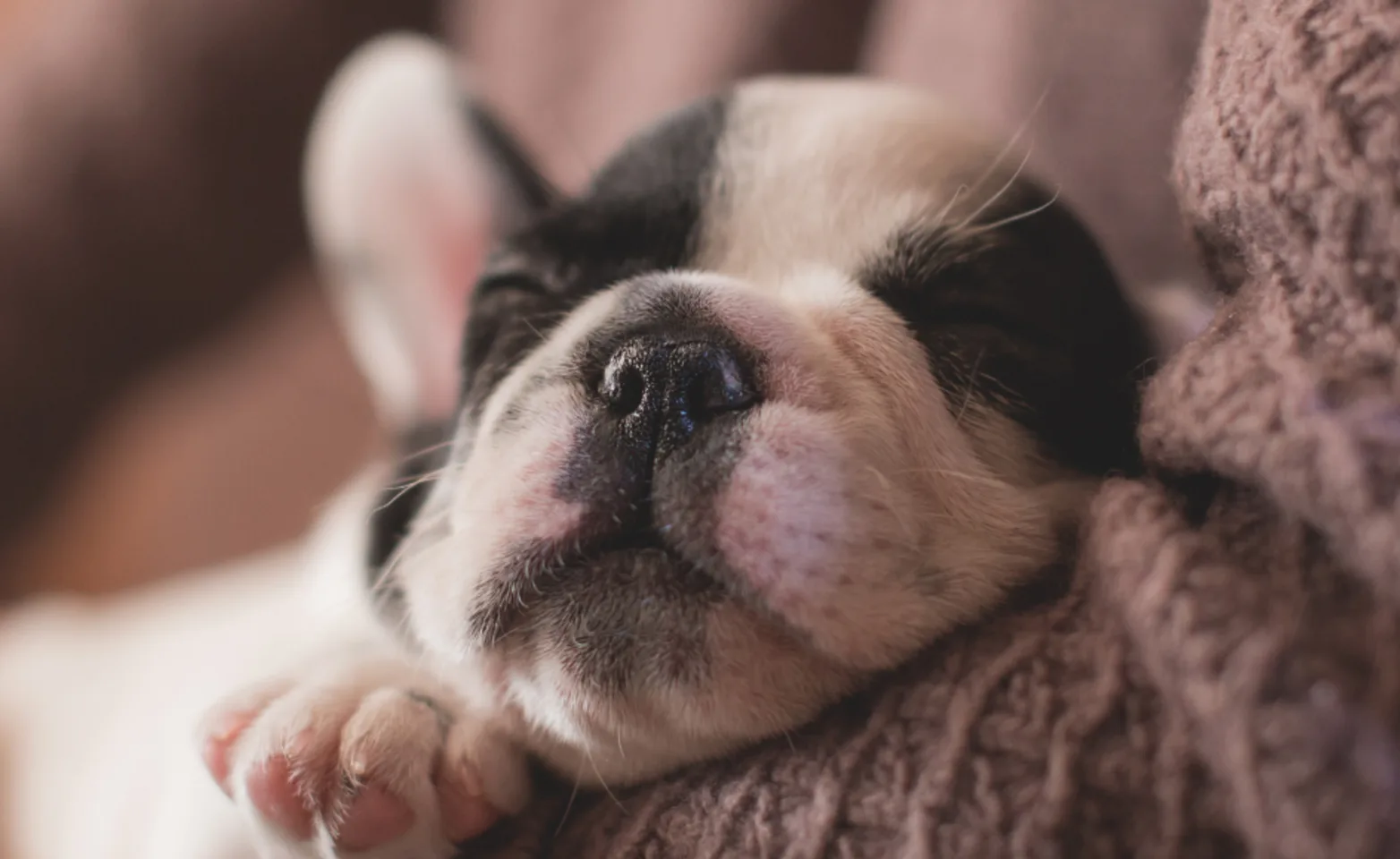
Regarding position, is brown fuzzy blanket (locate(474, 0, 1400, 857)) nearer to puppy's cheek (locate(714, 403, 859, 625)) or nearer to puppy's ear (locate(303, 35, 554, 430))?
puppy's cheek (locate(714, 403, 859, 625))

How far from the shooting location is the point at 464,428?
2.58 feet

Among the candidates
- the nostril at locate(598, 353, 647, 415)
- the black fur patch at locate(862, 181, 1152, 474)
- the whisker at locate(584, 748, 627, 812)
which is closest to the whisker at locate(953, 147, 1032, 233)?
the black fur patch at locate(862, 181, 1152, 474)

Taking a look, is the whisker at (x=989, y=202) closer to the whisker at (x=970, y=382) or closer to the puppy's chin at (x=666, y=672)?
the whisker at (x=970, y=382)

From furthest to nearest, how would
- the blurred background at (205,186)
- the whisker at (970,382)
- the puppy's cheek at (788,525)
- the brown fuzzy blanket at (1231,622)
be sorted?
the blurred background at (205,186) → the whisker at (970,382) → the puppy's cheek at (788,525) → the brown fuzzy blanket at (1231,622)

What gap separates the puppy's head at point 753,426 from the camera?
1.81 feet

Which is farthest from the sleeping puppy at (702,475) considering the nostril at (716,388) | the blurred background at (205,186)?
the blurred background at (205,186)

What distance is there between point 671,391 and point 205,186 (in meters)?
1.32

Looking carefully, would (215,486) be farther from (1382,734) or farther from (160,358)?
(1382,734)

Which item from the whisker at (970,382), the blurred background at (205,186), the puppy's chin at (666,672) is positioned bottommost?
the blurred background at (205,186)

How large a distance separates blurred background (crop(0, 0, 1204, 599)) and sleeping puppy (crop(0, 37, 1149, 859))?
523mm

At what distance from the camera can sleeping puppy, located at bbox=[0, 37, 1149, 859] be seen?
1.82 ft

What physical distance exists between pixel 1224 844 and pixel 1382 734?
78 millimetres

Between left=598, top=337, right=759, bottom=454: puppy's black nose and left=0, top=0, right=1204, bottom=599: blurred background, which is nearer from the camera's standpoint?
left=598, top=337, right=759, bottom=454: puppy's black nose

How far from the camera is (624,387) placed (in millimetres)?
594
